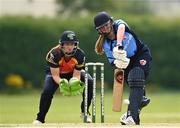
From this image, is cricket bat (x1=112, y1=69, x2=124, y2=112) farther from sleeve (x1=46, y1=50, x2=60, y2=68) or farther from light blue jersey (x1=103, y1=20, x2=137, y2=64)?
sleeve (x1=46, y1=50, x2=60, y2=68)

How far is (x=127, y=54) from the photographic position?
1256 cm

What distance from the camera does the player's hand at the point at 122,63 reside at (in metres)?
12.4

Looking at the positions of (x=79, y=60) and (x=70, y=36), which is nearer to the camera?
(x=70, y=36)

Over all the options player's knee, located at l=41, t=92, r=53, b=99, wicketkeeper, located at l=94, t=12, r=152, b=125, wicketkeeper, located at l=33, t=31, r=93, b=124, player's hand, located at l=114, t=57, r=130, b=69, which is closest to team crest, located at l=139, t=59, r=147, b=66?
wicketkeeper, located at l=94, t=12, r=152, b=125

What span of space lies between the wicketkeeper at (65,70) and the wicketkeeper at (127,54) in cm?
63

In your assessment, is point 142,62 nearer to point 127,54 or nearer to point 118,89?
point 127,54

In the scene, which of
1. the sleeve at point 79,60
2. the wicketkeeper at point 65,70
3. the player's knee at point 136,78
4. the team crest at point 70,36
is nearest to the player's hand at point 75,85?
the wicketkeeper at point 65,70

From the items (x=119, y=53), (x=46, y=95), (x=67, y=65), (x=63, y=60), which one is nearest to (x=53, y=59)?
(x=63, y=60)

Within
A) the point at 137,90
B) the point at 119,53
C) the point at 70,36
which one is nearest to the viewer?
the point at 119,53

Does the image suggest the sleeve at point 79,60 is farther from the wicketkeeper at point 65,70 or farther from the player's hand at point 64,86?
the player's hand at point 64,86

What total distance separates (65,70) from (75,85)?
48 cm

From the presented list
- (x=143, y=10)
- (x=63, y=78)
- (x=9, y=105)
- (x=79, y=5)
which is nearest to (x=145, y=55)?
(x=63, y=78)

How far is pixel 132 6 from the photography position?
50.3 meters

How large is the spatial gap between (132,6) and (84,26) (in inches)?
599
